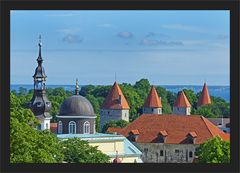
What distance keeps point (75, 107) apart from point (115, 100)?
1002 centimetres

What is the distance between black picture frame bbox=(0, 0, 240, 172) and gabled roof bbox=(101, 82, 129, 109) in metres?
28.5

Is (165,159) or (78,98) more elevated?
(78,98)

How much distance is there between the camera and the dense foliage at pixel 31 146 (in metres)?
9.16

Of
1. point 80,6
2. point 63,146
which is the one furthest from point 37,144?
point 80,6

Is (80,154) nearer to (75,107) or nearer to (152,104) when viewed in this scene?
(75,107)

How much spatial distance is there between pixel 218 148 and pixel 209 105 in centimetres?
1919

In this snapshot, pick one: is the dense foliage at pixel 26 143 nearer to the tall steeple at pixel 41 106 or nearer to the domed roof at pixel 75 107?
the tall steeple at pixel 41 106

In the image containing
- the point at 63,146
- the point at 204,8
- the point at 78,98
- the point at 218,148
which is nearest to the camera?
the point at 204,8

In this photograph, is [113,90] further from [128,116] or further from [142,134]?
[142,134]

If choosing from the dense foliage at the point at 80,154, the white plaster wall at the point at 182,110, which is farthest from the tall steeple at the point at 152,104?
the dense foliage at the point at 80,154

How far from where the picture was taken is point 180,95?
35062 mm

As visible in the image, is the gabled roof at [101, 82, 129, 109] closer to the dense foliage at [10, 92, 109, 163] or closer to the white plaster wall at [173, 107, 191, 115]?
the white plaster wall at [173, 107, 191, 115]

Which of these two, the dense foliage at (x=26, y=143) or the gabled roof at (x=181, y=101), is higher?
the gabled roof at (x=181, y=101)

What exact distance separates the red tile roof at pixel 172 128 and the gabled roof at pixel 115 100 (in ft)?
15.4
